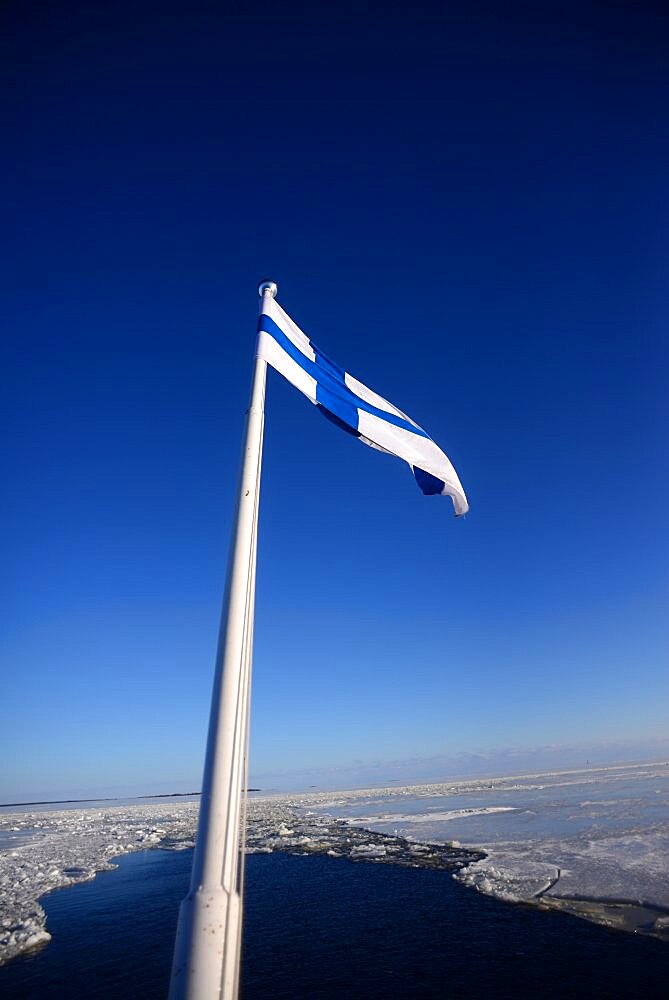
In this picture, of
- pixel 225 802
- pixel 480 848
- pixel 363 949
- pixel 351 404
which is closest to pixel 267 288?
pixel 351 404

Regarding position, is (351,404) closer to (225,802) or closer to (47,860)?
(225,802)

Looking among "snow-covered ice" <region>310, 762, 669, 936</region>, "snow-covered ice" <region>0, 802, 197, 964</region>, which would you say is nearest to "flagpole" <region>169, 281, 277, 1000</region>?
"snow-covered ice" <region>310, 762, 669, 936</region>

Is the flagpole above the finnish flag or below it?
below

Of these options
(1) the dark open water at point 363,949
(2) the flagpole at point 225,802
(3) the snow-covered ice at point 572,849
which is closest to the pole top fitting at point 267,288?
(2) the flagpole at point 225,802

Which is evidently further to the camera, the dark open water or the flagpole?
the dark open water

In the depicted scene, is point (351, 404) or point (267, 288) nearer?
point (267, 288)

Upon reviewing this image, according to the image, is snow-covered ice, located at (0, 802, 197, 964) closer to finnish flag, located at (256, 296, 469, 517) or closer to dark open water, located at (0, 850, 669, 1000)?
dark open water, located at (0, 850, 669, 1000)

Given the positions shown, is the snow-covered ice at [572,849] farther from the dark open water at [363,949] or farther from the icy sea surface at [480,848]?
the dark open water at [363,949]
